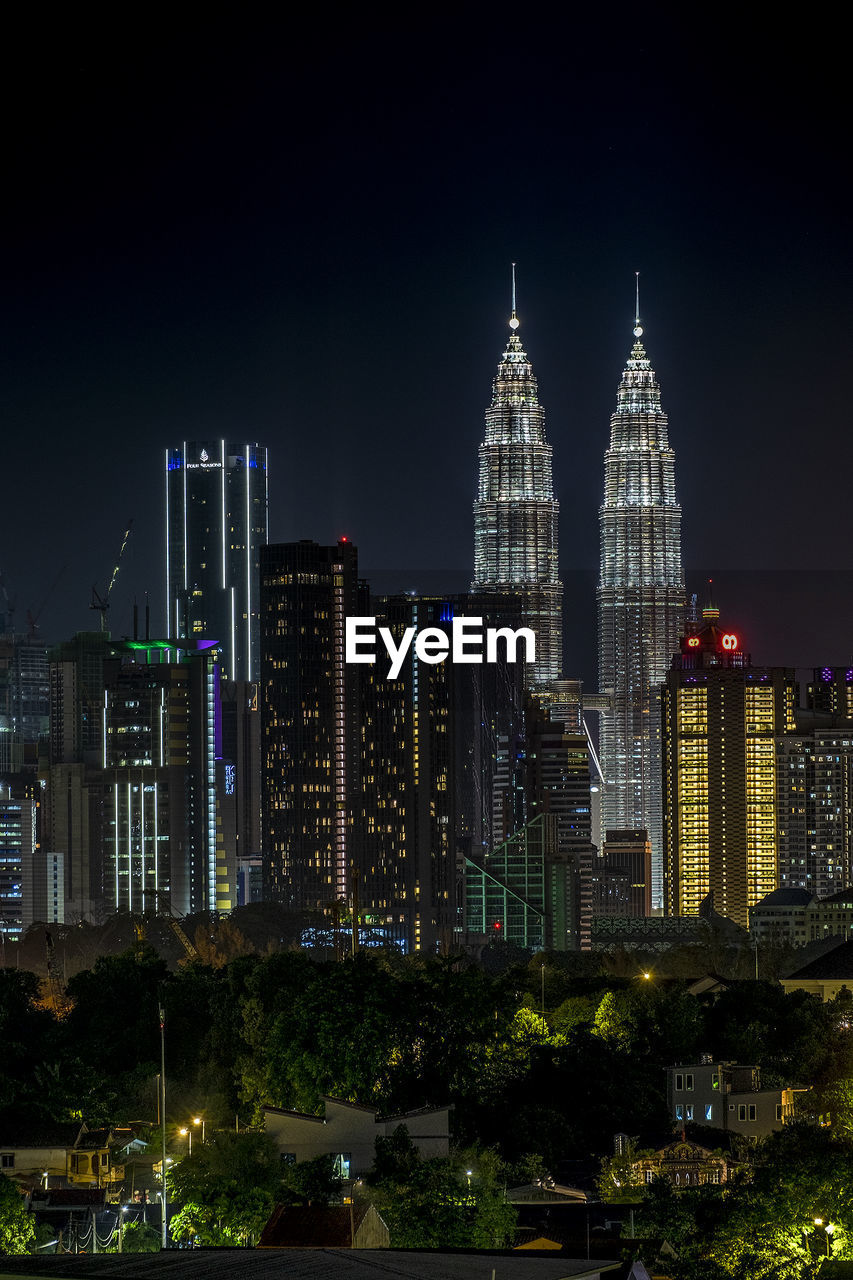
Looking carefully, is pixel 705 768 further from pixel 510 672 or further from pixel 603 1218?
pixel 603 1218

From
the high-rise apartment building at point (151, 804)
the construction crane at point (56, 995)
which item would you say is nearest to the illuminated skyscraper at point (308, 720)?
the high-rise apartment building at point (151, 804)

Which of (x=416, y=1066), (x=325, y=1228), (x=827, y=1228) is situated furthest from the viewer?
(x=416, y=1066)

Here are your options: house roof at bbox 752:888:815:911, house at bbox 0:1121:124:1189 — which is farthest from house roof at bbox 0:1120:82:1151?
house roof at bbox 752:888:815:911

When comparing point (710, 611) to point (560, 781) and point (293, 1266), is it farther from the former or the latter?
point (293, 1266)

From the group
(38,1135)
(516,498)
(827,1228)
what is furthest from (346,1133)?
(516,498)

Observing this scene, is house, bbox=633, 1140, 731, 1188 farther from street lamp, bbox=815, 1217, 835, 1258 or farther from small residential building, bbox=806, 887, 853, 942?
small residential building, bbox=806, 887, 853, 942

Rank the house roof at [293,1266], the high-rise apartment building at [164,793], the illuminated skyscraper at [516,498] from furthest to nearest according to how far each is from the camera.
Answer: the illuminated skyscraper at [516,498], the high-rise apartment building at [164,793], the house roof at [293,1266]

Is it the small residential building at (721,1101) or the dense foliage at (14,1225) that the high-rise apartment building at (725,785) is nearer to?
the small residential building at (721,1101)
